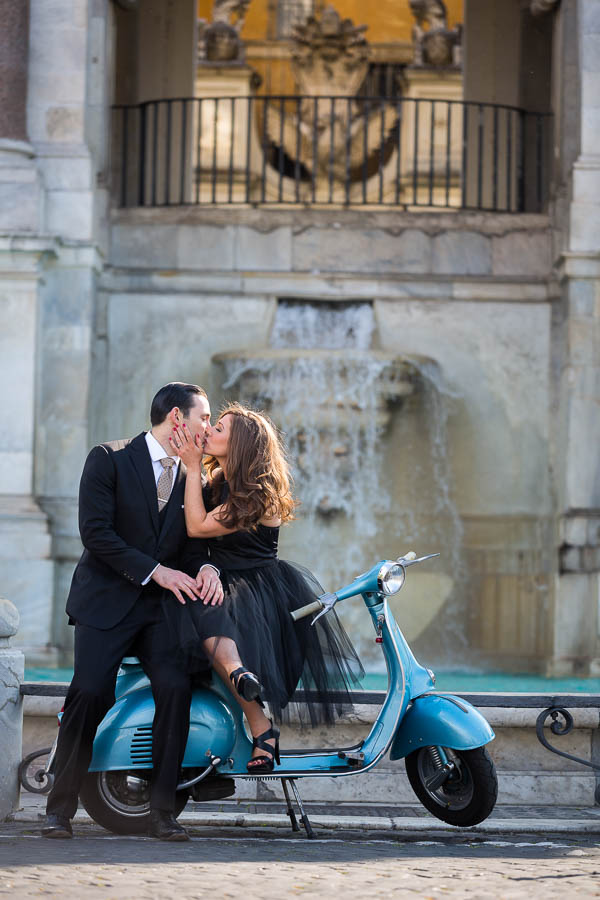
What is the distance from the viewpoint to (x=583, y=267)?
11.1 metres

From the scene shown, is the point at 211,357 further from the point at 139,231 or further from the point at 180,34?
the point at 180,34

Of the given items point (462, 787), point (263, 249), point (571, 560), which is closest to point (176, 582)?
point (462, 787)

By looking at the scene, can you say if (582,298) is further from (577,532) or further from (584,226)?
(577,532)

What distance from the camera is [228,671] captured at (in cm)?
471

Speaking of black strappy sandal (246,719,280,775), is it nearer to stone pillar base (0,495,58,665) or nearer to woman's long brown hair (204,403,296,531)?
woman's long brown hair (204,403,296,531)

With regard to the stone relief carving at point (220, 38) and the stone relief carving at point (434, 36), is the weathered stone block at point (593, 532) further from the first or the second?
the stone relief carving at point (220, 38)

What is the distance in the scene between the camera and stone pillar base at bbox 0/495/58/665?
10.1 meters

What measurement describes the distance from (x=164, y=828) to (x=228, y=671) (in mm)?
558

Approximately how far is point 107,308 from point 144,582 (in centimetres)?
726

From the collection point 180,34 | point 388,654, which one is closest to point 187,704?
point 388,654

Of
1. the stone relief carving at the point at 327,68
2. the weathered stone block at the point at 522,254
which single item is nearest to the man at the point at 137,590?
the weathered stone block at the point at 522,254

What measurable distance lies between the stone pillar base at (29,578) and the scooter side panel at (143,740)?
5.41 metres

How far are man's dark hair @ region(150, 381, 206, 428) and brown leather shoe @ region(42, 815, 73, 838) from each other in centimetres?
139

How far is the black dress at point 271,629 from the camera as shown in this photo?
15.7ft
